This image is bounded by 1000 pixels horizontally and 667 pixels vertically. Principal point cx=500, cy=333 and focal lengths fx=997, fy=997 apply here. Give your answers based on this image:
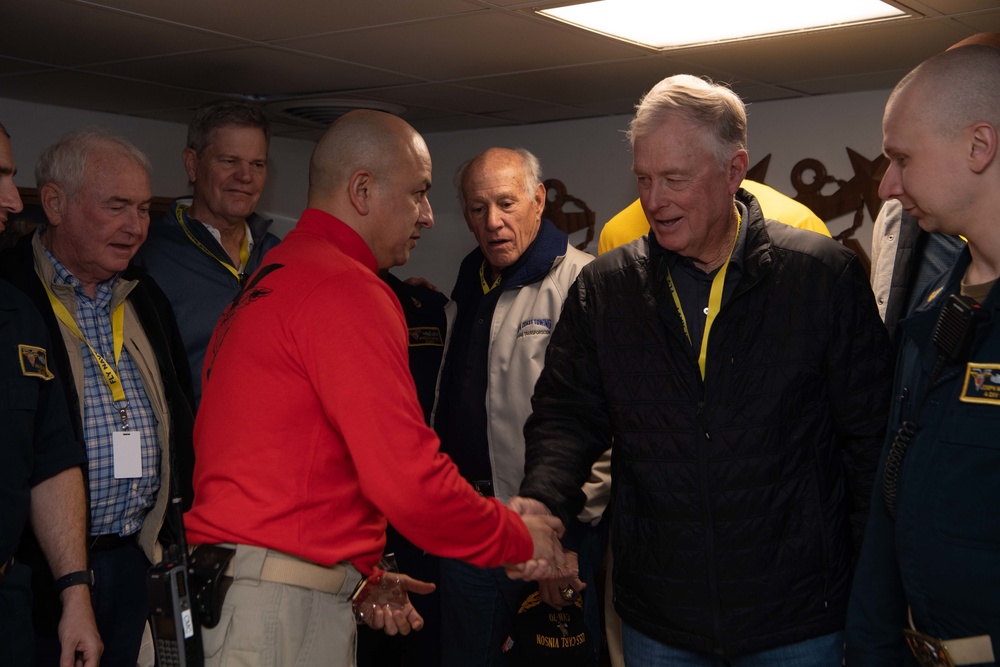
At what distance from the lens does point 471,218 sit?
11.5 feet

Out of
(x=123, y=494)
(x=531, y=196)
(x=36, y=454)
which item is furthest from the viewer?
(x=531, y=196)

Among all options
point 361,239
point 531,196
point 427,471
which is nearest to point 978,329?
point 427,471

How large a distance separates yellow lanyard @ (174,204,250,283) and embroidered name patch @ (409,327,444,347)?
669 mm

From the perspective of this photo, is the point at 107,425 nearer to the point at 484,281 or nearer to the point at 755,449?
the point at 484,281

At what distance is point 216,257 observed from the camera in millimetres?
3432

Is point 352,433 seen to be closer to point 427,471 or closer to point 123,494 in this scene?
point 427,471

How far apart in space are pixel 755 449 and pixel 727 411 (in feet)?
0.30

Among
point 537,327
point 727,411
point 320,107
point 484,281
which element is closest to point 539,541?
point 727,411

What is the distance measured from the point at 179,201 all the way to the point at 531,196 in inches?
50.4

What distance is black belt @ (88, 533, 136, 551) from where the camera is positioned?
8.95 ft

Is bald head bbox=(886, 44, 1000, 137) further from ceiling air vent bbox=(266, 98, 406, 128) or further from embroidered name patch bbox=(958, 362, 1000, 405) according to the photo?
ceiling air vent bbox=(266, 98, 406, 128)

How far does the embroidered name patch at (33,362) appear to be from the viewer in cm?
240

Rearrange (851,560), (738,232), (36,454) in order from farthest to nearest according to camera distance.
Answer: (36,454) < (738,232) < (851,560)

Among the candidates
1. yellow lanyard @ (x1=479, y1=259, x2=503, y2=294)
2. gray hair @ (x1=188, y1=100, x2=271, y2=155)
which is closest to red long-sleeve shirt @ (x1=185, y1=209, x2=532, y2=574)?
yellow lanyard @ (x1=479, y1=259, x2=503, y2=294)
